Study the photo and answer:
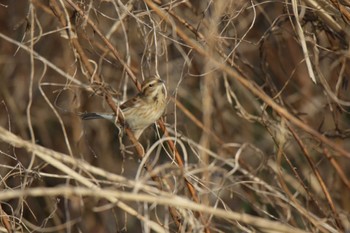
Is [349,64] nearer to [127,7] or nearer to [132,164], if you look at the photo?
[127,7]

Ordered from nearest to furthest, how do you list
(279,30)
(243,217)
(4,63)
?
(243,217), (279,30), (4,63)

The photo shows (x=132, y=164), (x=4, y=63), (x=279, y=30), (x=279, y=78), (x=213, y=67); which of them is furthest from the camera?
(x=132, y=164)

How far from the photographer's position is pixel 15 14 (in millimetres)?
6199

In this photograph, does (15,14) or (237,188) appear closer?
(237,188)

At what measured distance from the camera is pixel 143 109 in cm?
428

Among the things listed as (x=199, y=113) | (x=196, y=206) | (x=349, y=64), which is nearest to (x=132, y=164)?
(x=199, y=113)

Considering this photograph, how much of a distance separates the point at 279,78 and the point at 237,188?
120cm

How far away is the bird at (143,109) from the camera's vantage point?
4047mm

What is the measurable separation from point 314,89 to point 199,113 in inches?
38.9

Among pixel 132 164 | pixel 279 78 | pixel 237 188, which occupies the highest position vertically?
pixel 279 78

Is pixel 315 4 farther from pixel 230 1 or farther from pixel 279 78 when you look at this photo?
pixel 279 78

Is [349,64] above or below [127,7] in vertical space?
below

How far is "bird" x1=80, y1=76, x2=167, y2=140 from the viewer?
159 inches

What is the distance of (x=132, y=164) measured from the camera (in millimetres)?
6320
